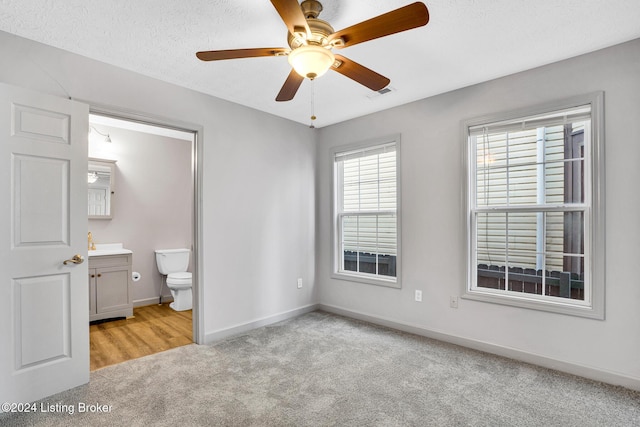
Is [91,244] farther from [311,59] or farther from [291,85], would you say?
[311,59]

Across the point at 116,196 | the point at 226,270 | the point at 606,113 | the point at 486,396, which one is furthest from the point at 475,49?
the point at 116,196

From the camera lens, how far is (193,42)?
237cm

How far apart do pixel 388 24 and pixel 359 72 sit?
478mm

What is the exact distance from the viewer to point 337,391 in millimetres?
2336

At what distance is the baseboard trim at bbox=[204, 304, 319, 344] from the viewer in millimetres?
3285

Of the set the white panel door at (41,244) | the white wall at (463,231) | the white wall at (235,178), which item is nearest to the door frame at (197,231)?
the white wall at (235,178)

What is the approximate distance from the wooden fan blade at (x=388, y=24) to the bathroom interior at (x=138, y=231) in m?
2.59

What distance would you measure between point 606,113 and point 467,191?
1123 millimetres

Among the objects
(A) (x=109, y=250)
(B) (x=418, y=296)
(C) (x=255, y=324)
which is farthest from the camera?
(A) (x=109, y=250)

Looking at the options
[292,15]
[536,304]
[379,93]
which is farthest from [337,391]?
[379,93]

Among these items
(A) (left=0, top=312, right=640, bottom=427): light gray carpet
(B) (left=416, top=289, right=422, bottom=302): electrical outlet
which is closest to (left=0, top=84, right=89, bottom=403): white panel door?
(A) (left=0, top=312, right=640, bottom=427): light gray carpet

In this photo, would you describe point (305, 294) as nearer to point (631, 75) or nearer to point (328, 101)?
point (328, 101)

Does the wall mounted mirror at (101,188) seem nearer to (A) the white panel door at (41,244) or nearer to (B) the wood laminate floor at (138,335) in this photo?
(B) the wood laminate floor at (138,335)

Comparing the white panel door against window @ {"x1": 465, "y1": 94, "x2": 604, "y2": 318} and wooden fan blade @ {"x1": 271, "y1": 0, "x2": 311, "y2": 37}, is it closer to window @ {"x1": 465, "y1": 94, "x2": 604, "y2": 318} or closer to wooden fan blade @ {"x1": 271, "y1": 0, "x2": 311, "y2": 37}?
wooden fan blade @ {"x1": 271, "y1": 0, "x2": 311, "y2": 37}
